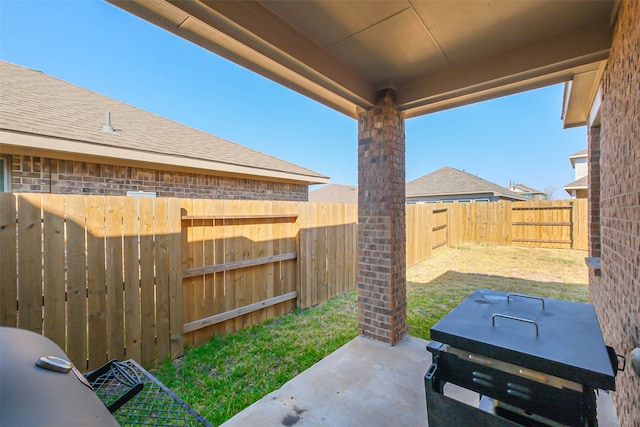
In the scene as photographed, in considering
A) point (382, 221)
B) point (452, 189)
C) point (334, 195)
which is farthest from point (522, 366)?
point (334, 195)

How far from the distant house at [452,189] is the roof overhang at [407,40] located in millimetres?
15550

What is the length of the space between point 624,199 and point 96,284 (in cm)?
436

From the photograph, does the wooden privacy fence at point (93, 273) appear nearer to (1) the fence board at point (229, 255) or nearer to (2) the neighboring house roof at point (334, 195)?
(1) the fence board at point (229, 255)

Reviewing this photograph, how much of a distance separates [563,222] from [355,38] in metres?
12.3

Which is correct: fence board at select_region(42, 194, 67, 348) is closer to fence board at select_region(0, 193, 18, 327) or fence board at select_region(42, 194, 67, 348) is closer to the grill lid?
fence board at select_region(0, 193, 18, 327)

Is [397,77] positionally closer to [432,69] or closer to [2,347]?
[432,69]

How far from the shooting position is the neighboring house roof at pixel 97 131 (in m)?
4.00

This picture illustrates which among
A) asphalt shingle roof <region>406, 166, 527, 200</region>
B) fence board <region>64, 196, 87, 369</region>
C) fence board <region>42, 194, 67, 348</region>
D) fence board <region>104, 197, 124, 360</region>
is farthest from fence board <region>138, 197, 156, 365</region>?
asphalt shingle roof <region>406, 166, 527, 200</region>

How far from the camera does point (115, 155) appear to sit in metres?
4.62

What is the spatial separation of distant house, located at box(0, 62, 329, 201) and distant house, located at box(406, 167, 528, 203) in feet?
45.2

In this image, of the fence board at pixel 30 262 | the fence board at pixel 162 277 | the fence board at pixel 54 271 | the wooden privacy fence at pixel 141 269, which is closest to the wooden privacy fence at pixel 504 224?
the wooden privacy fence at pixel 141 269

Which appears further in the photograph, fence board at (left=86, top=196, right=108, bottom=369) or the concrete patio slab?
fence board at (left=86, top=196, right=108, bottom=369)

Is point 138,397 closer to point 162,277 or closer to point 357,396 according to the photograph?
point 162,277

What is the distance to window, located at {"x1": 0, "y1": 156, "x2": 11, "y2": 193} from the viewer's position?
3775mm
